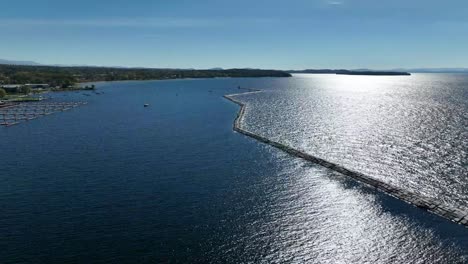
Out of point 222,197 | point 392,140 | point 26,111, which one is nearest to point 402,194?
point 222,197

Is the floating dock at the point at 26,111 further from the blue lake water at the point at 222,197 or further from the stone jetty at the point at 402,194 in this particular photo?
the stone jetty at the point at 402,194

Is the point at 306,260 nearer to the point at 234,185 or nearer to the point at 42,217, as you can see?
the point at 234,185

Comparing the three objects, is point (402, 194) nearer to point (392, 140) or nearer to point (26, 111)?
point (392, 140)

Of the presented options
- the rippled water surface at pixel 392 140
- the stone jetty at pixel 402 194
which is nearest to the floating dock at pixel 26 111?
the rippled water surface at pixel 392 140

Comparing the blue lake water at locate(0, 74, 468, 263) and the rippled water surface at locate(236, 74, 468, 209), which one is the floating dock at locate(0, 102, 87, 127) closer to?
the blue lake water at locate(0, 74, 468, 263)

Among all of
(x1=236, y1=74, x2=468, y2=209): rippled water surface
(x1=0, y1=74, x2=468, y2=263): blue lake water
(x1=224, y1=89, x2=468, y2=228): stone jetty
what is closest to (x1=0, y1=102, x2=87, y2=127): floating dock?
(x1=0, y1=74, x2=468, y2=263): blue lake water
